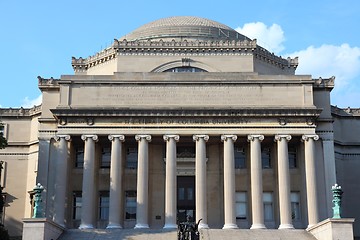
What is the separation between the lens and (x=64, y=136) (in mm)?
49375

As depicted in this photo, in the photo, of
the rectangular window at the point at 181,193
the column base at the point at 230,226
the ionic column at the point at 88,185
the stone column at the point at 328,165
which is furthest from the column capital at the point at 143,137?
the stone column at the point at 328,165

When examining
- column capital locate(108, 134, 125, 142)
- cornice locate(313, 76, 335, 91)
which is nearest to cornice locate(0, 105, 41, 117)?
column capital locate(108, 134, 125, 142)

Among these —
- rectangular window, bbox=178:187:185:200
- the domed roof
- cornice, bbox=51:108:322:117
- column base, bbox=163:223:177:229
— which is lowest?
column base, bbox=163:223:177:229

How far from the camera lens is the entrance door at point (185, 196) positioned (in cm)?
5131

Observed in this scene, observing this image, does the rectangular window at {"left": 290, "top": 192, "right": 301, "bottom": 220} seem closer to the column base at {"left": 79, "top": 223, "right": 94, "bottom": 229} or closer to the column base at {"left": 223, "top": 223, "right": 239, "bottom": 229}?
the column base at {"left": 223, "top": 223, "right": 239, "bottom": 229}

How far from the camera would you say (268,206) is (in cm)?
5078

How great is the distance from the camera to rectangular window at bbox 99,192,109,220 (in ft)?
166

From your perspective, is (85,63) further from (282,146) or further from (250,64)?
(282,146)

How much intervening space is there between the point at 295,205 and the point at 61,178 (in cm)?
1847

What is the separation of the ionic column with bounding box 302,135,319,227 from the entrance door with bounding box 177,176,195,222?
9127mm

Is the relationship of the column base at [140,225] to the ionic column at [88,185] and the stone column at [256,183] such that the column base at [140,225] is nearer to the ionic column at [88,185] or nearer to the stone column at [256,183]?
the ionic column at [88,185]

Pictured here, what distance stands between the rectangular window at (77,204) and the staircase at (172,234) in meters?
3.99

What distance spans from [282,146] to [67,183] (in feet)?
55.5

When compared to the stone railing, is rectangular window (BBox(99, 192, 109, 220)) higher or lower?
lower
